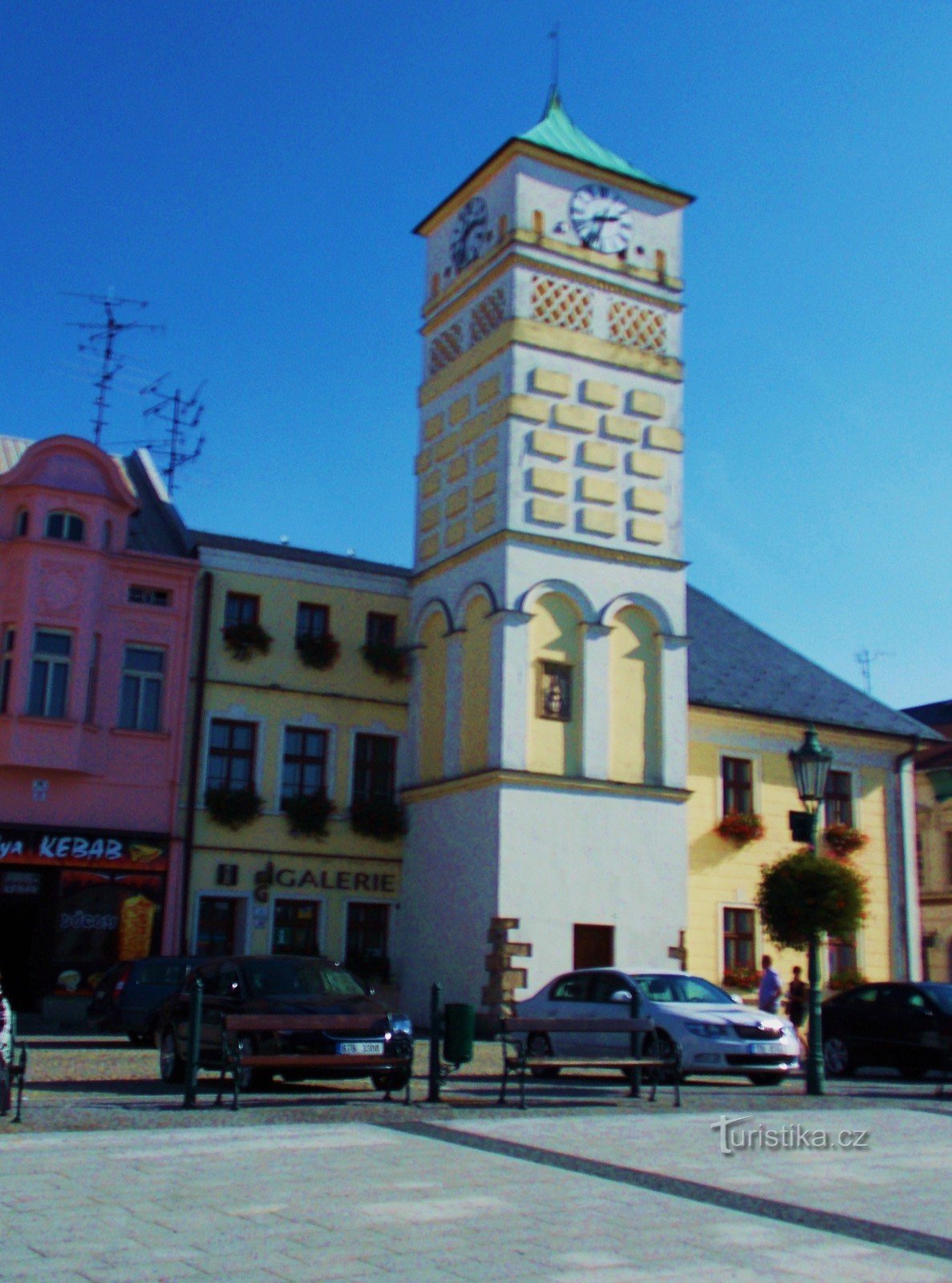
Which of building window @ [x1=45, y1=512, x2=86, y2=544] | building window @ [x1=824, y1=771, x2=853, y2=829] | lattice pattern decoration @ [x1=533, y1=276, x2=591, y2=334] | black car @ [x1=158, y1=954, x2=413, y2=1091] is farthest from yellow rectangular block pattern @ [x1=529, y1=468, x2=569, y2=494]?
black car @ [x1=158, y1=954, x2=413, y2=1091]

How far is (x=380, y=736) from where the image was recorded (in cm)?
3209

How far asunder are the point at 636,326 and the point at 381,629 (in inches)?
357

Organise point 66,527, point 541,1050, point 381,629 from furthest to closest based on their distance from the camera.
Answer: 1. point 381,629
2. point 66,527
3. point 541,1050

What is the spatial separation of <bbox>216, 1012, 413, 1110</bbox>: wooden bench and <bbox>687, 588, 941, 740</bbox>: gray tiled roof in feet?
61.4

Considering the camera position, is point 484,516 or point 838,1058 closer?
point 838,1058

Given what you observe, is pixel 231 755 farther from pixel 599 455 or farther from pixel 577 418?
pixel 577 418

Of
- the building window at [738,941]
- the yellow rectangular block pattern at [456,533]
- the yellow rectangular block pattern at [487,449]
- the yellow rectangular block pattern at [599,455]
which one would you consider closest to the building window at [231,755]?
the yellow rectangular block pattern at [456,533]

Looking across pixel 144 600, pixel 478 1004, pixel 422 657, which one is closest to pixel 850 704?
pixel 422 657

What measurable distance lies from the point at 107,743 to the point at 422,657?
7392mm

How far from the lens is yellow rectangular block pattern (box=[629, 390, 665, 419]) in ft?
104

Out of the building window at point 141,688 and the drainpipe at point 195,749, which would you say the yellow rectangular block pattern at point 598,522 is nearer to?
the drainpipe at point 195,749

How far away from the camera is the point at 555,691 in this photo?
29.5 m

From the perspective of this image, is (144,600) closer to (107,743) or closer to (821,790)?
(107,743)

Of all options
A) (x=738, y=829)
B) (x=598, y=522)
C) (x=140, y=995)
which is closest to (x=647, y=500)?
(x=598, y=522)
